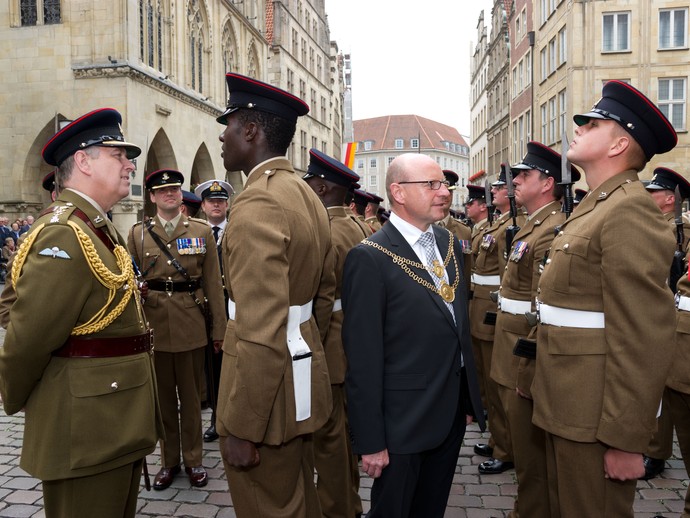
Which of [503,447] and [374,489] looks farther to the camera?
[503,447]

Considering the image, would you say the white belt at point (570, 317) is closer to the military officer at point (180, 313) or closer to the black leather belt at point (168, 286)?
the military officer at point (180, 313)

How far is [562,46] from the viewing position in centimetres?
2666

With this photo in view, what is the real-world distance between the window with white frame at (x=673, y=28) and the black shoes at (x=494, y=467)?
991 inches

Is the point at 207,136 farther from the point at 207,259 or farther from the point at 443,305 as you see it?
the point at 443,305

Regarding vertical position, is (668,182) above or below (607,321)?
above

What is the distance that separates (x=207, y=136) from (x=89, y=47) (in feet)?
22.4

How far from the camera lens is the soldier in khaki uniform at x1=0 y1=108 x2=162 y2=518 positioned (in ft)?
8.39

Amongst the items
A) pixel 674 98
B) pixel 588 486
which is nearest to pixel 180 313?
pixel 588 486

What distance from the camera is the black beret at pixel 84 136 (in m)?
2.95

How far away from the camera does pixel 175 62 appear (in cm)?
2172

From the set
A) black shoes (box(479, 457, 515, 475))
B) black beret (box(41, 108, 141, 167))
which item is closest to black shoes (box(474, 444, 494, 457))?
black shoes (box(479, 457, 515, 475))

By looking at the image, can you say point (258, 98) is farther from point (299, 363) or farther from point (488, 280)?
point (488, 280)

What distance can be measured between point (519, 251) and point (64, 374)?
9.66 ft

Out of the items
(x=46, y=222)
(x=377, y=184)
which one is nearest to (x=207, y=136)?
(x=46, y=222)
